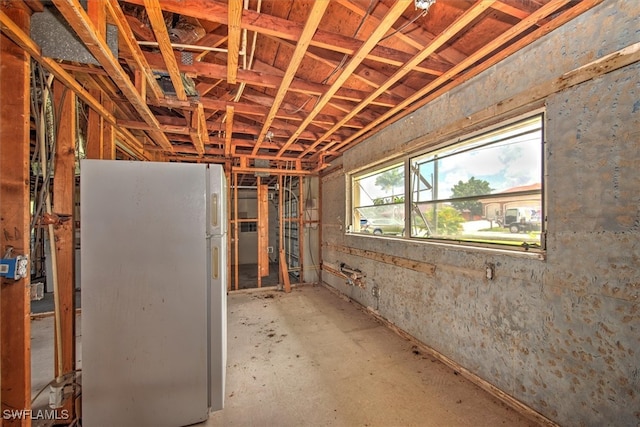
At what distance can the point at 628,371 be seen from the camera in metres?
1.28

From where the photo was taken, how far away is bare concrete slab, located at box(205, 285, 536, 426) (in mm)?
1741

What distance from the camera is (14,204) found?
1201 millimetres

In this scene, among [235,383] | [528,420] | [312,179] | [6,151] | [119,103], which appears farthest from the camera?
[312,179]

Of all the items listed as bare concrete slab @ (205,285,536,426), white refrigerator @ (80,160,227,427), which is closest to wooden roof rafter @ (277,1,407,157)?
white refrigerator @ (80,160,227,427)

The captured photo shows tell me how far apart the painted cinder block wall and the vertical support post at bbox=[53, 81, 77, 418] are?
293 cm

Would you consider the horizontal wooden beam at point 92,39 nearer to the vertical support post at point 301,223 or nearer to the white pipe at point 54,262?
the white pipe at point 54,262

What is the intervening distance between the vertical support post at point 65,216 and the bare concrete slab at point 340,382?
107cm

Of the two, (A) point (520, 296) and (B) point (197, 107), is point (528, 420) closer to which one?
(A) point (520, 296)

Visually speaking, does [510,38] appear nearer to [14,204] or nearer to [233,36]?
[233,36]

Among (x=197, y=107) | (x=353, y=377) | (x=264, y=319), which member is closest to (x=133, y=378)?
(x=353, y=377)

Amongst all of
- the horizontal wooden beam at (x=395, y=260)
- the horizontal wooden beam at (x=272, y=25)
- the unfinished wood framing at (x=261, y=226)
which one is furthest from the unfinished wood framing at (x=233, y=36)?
the unfinished wood framing at (x=261, y=226)

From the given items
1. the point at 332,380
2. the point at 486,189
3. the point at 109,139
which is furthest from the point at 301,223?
the point at 486,189

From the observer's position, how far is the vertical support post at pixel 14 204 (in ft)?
3.87

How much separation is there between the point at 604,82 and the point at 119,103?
3507 millimetres
